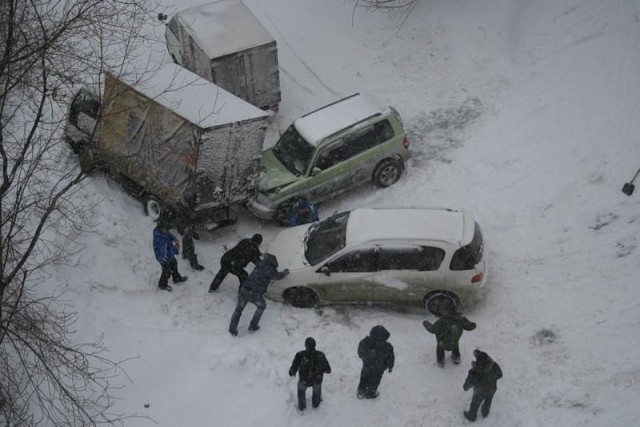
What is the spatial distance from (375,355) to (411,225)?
105 inches

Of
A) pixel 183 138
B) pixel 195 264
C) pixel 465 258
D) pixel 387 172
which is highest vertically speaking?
pixel 183 138

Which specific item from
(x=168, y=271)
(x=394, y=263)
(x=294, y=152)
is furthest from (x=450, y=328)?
(x=294, y=152)

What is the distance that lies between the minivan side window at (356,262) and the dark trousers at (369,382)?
1.88 metres

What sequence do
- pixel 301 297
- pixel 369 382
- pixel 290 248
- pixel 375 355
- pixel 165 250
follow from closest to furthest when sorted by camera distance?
pixel 375 355
pixel 369 382
pixel 165 250
pixel 301 297
pixel 290 248

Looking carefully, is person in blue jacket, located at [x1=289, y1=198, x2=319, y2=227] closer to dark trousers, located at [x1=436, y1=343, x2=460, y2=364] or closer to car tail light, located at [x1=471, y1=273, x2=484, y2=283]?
car tail light, located at [x1=471, y1=273, x2=484, y2=283]

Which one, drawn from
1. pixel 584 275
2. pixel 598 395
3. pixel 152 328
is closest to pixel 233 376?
pixel 152 328

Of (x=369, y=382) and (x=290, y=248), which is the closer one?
(x=369, y=382)

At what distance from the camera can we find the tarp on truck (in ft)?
41.6

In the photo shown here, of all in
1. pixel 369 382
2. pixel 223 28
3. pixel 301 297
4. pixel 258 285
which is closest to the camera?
pixel 369 382

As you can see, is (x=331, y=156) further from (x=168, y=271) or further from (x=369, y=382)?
(x=369, y=382)

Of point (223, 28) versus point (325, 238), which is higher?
point (223, 28)

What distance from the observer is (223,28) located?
52.7 ft

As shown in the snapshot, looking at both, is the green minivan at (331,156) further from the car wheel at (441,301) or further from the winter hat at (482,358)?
the winter hat at (482,358)

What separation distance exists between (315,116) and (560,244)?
545 centimetres
